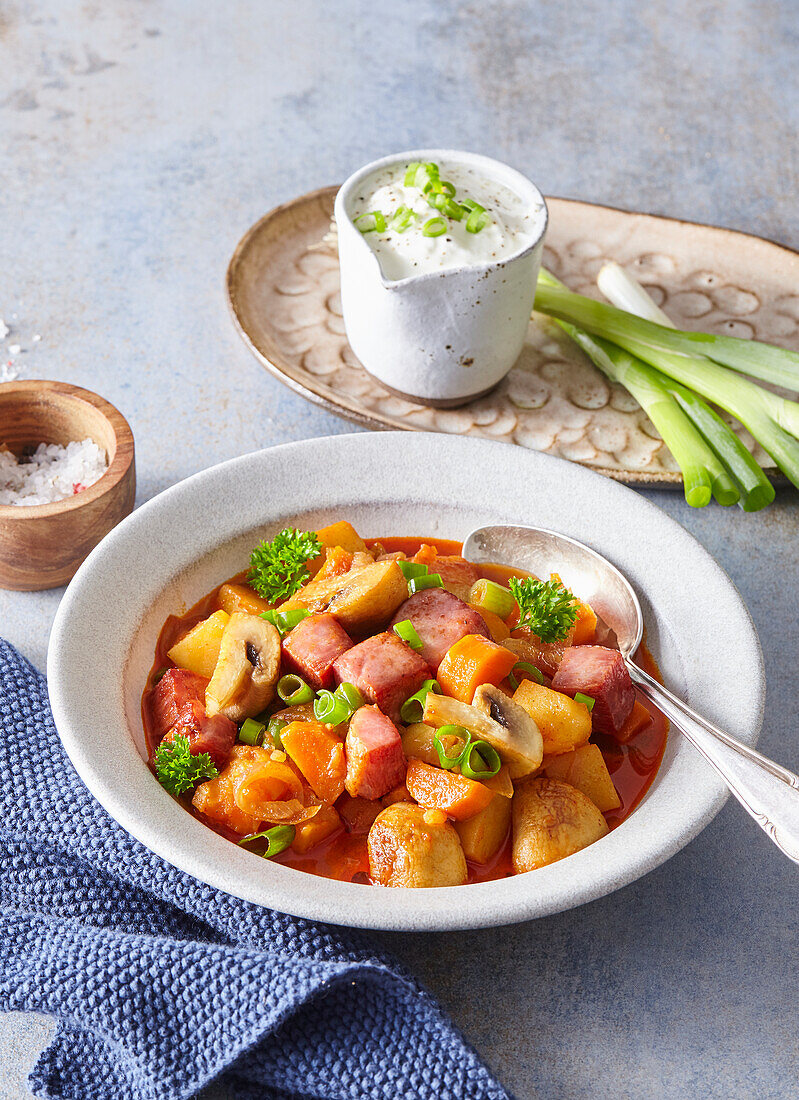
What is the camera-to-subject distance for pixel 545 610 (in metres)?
2.39

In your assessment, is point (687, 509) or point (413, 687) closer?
point (413, 687)

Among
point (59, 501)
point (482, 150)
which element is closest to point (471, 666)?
point (59, 501)

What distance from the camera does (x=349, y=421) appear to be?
3363mm

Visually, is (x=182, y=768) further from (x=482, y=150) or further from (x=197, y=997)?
(x=482, y=150)

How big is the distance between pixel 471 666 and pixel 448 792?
0.27 m

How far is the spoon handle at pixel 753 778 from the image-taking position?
189 centimetres

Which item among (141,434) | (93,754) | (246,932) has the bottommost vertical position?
(141,434)

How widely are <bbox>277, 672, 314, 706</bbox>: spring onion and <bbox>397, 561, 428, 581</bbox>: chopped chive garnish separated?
1.29 feet

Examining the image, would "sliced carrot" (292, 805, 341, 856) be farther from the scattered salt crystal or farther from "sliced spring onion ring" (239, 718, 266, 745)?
the scattered salt crystal

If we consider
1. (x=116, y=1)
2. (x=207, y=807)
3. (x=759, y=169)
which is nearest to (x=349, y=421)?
(x=207, y=807)

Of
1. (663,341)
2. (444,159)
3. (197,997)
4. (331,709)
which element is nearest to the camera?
(197,997)

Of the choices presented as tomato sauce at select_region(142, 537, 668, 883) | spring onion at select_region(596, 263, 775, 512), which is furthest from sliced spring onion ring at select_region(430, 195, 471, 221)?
tomato sauce at select_region(142, 537, 668, 883)

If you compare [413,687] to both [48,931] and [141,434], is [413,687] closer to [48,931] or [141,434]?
[48,931]

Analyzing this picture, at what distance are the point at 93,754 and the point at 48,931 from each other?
354 millimetres
